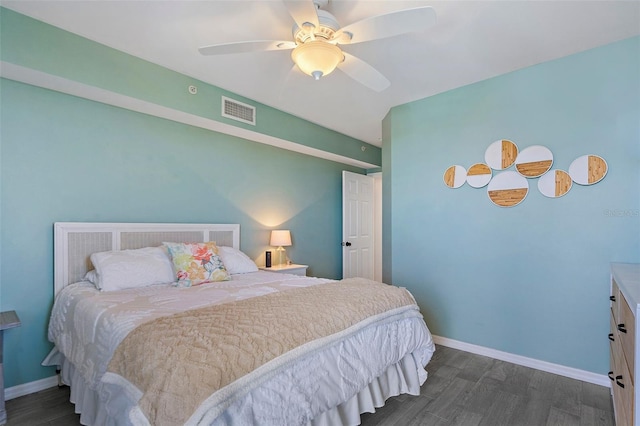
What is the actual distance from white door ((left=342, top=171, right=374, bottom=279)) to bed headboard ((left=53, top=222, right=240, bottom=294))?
234 centimetres

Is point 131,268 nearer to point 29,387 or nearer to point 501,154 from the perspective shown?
point 29,387

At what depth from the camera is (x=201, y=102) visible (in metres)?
3.02

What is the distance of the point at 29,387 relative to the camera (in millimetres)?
2328

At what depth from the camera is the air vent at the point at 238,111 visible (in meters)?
3.20

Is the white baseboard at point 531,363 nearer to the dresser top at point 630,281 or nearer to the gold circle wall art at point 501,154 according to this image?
the dresser top at point 630,281

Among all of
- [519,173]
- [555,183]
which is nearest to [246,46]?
[519,173]

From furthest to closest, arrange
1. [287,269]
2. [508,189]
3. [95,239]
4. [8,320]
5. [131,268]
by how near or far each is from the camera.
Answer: [287,269]
[508,189]
[95,239]
[131,268]
[8,320]

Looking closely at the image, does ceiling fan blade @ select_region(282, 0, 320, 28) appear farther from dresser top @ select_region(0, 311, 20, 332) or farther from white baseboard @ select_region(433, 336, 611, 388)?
white baseboard @ select_region(433, 336, 611, 388)

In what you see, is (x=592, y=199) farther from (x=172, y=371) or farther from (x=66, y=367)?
(x=66, y=367)

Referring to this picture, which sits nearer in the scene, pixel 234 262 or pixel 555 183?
pixel 555 183

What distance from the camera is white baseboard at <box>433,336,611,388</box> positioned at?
8.09 feet

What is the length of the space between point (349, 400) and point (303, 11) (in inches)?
81.2

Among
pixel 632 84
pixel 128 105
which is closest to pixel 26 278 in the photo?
pixel 128 105

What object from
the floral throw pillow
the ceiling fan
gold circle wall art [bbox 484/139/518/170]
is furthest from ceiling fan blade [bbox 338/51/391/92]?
the floral throw pillow
